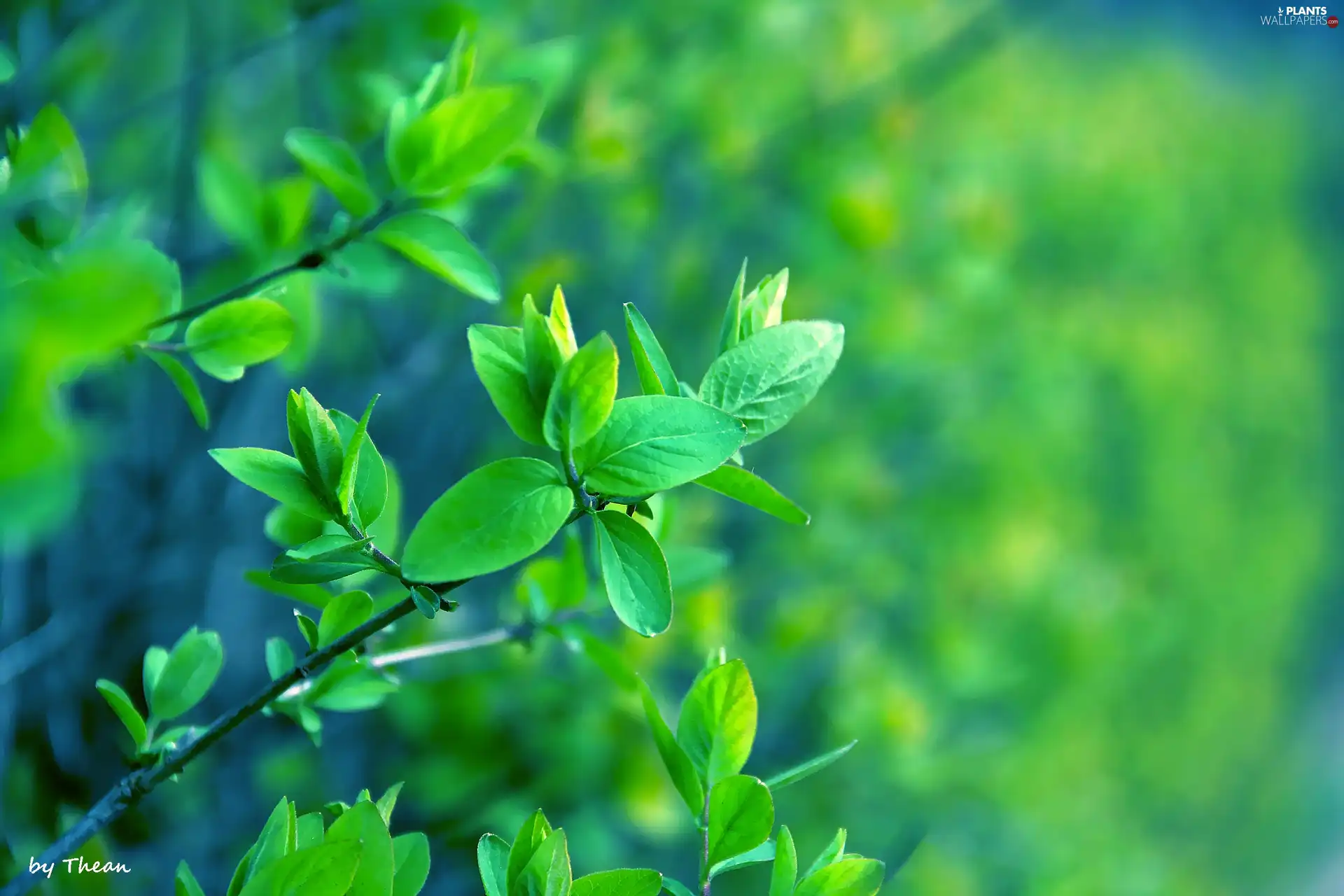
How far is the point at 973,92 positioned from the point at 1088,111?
3.23ft

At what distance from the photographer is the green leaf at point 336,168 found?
39 centimetres

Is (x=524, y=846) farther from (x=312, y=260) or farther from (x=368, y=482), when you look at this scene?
(x=312, y=260)

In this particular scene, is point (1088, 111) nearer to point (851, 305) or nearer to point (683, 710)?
point (851, 305)

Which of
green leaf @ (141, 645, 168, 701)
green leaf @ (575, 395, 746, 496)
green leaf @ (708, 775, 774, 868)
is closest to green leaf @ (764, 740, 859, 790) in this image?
green leaf @ (708, 775, 774, 868)

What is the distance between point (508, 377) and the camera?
10.5 inches

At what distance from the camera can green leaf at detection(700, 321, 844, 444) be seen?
291 millimetres

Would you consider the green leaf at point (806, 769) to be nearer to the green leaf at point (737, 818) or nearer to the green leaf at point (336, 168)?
the green leaf at point (737, 818)

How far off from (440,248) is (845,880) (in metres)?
0.26

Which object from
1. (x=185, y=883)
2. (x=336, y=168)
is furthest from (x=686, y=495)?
(x=185, y=883)

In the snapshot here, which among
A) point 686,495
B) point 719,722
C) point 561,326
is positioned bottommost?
point 686,495

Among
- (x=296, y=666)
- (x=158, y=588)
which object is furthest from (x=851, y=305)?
(x=296, y=666)

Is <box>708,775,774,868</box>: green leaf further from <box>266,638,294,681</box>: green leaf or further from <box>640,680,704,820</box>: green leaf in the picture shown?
<box>266,638,294,681</box>: green leaf

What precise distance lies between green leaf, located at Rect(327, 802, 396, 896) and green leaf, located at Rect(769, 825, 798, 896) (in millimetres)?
120

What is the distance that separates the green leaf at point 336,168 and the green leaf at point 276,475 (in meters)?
0.15
